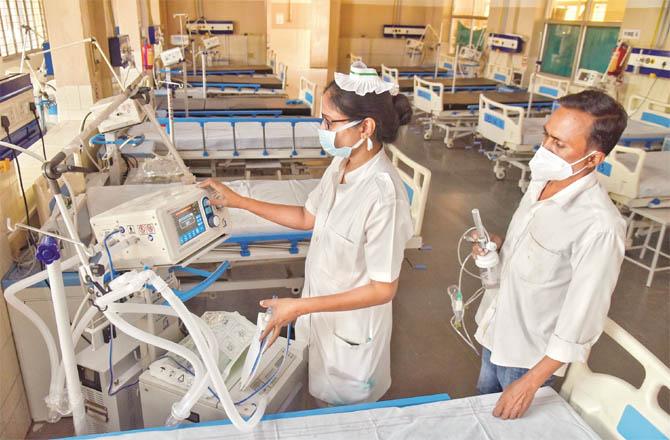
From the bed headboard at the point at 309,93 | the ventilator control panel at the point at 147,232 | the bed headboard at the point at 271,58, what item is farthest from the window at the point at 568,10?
the ventilator control panel at the point at 147,232

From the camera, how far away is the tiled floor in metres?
2.67

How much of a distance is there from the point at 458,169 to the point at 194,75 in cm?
435

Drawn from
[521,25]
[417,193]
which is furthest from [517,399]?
[521,25]

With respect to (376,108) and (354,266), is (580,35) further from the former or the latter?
(354,266)

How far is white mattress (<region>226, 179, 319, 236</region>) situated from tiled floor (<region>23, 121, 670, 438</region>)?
2.48 ft

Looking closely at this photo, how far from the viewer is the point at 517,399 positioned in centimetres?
142

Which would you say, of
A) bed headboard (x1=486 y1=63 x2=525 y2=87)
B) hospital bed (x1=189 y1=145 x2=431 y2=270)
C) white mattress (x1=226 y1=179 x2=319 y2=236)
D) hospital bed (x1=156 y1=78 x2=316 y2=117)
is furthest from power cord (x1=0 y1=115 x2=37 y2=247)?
bed headboard (x1=486 y1=63 x2=525 y2=87)

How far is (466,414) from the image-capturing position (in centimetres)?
152

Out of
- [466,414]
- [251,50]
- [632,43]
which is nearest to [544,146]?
[466,414]

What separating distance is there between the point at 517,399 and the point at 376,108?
0.93 metres

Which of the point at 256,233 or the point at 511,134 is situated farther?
the point at 511,134

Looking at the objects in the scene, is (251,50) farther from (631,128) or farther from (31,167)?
(31,167)

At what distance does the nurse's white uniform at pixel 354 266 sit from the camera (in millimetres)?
1491

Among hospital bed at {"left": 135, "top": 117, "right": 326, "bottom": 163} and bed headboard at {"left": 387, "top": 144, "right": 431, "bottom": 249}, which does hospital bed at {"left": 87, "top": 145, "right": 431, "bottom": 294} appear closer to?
A: bed headboard at {"left": 387, "top": 144, "right": 431, "bottom": 249}
